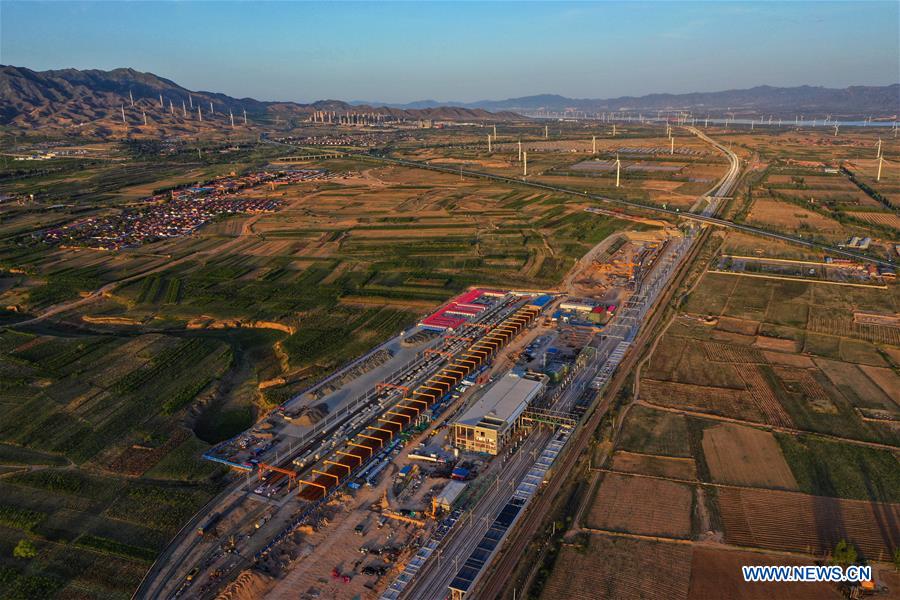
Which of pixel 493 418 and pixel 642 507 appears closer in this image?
pixel 642 507

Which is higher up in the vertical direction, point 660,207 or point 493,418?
point 660,207

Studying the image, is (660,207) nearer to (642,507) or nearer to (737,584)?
(642,507)

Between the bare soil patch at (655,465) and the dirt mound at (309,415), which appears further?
the dirt mound at (309,415)

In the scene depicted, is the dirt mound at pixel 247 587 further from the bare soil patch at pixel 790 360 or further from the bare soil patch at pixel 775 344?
the bare soil patch at pixel 775 344

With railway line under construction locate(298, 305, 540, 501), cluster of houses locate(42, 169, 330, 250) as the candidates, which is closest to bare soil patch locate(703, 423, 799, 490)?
railway line under construction locate(298, 305, 540, 501)

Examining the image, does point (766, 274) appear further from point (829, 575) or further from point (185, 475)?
point (185, 475)

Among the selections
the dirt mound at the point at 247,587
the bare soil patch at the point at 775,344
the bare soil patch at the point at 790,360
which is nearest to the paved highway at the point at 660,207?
the bare soil patch at the point at 775,344

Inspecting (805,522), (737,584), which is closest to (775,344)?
(805,522)

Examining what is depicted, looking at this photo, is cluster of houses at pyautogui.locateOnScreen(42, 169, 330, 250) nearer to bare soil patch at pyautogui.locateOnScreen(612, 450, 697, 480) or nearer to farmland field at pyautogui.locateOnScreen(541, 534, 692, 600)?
bare soil patch at pyautogui.locateOnScreen(612, 450, 697, 480)

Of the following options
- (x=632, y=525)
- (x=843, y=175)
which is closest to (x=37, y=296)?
(x=632, y=525)
